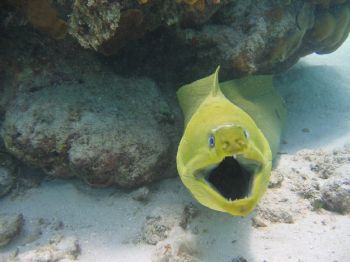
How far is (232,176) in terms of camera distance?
2559mm

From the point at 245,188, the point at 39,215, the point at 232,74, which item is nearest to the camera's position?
the point at 245,188

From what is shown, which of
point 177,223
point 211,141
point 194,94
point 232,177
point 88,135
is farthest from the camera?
point 194,94

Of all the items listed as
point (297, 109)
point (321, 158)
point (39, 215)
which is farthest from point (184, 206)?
point (297, 109)

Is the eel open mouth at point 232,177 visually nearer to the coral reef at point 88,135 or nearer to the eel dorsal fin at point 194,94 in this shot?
the eel dorsal fin at point 194,94

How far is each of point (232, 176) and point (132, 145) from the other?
1.31 meters

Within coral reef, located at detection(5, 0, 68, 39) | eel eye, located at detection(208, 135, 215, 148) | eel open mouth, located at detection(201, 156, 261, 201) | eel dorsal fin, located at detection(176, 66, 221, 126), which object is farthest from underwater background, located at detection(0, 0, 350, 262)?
eel eye, located at detection(208, 135, 215, 148)

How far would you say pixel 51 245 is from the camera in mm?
3264

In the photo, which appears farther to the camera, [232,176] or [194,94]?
[194,94]

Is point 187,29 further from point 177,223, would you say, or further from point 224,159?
point 177,223

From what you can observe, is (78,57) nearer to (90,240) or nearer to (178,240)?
(90,240)

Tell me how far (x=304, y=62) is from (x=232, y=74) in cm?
352

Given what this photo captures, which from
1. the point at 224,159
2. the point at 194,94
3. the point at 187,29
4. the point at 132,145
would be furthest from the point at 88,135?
the point at 187,29

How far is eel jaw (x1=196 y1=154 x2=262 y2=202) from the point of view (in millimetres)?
2434

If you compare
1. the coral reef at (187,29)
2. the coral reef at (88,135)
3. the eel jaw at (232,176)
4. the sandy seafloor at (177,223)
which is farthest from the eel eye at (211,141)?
the coral reef at (187,29)
